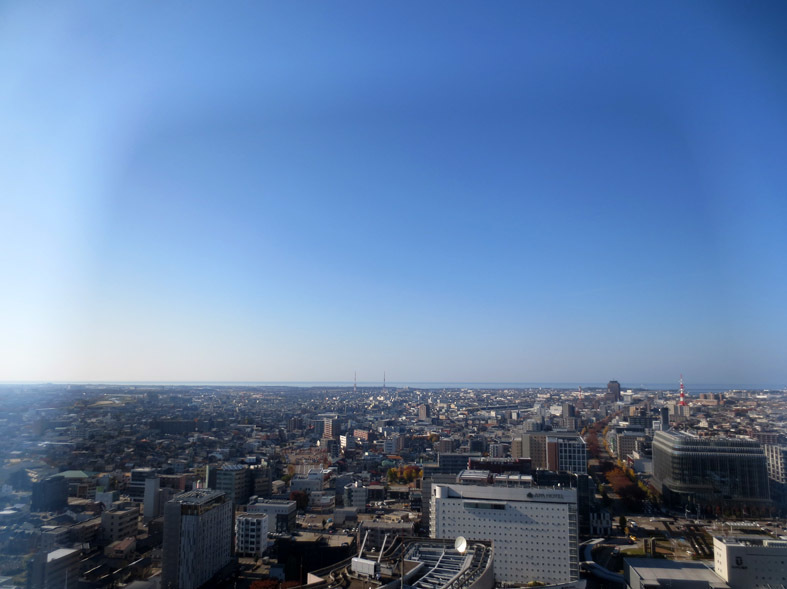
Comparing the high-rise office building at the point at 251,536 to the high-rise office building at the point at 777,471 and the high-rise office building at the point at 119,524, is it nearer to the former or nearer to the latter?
the high-rise office building at the point at 119,524

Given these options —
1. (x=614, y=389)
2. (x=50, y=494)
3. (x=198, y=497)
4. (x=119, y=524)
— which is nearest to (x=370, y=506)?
(x=198, y=497)

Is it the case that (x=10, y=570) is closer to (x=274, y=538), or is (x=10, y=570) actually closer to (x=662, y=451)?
(x=274, y=538)

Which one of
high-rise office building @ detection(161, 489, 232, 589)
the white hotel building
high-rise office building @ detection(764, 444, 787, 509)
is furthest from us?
high-rise office building @ detection(764, 444, 787, 509)

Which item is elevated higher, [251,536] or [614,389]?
[614,389]

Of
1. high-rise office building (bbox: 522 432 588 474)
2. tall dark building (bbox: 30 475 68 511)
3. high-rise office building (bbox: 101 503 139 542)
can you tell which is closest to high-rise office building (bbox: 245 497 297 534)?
high-rise office building (bbox: 101 503 139 542)

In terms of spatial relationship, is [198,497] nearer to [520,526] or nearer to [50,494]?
[50,494]

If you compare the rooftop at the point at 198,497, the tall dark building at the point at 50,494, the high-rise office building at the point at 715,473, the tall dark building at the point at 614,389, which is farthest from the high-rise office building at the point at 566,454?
the tall dark building at the point at 614,389

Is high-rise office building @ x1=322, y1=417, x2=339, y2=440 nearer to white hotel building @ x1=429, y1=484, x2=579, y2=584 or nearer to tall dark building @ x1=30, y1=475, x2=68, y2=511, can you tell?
tall dark building @ x1=30, y1=475, x2=68, y2=511
